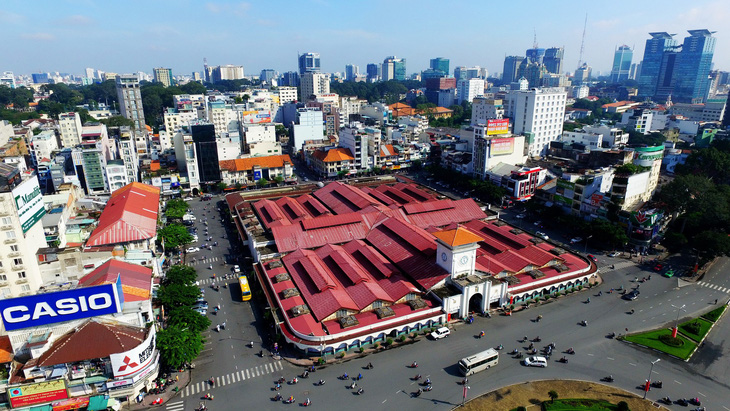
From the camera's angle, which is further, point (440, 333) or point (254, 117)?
point (254, 117)

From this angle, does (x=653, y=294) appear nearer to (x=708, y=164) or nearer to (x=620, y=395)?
(x=620, y=395)

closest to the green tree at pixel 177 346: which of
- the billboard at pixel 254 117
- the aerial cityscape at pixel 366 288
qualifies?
the aerial cityscape at pixel 366 288

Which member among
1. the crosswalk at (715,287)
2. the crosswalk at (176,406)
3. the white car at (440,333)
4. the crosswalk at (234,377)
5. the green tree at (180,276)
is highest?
the green tree at (180,276)

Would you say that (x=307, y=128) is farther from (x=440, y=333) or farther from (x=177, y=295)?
(x=440, y=333)

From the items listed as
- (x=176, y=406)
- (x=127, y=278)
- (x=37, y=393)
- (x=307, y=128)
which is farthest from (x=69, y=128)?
(x=176, y=406)

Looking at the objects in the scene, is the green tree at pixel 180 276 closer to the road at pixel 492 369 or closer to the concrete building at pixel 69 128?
the road at pixel 492 369

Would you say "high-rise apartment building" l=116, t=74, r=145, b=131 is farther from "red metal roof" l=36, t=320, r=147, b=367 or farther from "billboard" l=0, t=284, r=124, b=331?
"red metal roof" l=36, t=320, r=147, b=367
